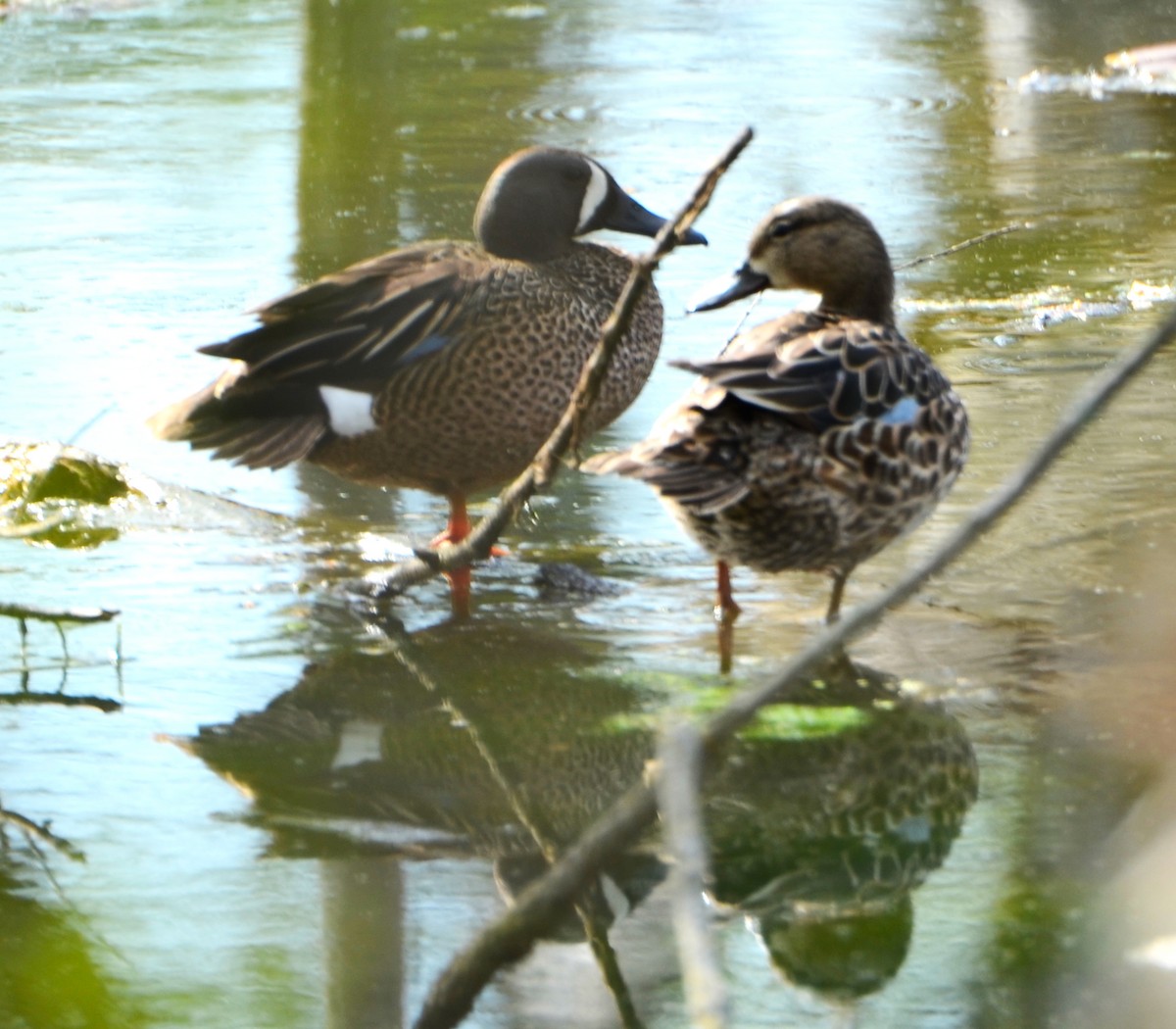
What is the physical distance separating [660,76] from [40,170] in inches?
167

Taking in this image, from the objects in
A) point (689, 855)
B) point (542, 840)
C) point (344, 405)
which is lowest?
point (542, 840)

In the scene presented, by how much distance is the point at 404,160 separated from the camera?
30.7 ft

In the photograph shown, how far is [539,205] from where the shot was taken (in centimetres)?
498

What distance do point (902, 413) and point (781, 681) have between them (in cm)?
257

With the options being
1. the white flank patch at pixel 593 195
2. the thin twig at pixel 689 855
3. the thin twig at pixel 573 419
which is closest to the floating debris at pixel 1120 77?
the white flank patch at pixel 593 195

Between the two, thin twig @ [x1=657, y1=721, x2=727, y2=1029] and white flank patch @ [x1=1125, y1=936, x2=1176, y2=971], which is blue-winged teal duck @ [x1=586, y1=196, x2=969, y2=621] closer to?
white flank patch @ [x1=1125, y1=936, x2=1176, y2=971]

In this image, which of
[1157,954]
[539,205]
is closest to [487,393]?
[539,205]

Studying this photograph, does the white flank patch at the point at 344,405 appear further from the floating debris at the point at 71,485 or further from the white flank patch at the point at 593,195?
the white flank patch at the point at 593,195

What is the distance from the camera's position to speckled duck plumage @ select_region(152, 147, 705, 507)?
435 cm

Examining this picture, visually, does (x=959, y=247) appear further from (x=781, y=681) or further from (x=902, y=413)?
(x=781, y=681)

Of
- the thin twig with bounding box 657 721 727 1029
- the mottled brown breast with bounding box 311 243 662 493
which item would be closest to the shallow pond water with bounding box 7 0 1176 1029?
the mottled brown breast with bounding box 311 243 662 493

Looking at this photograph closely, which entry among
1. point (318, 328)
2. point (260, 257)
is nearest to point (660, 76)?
point (260, 257)

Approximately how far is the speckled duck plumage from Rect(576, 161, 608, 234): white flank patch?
0.43 metres

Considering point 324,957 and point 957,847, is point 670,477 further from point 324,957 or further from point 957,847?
point 324,957
